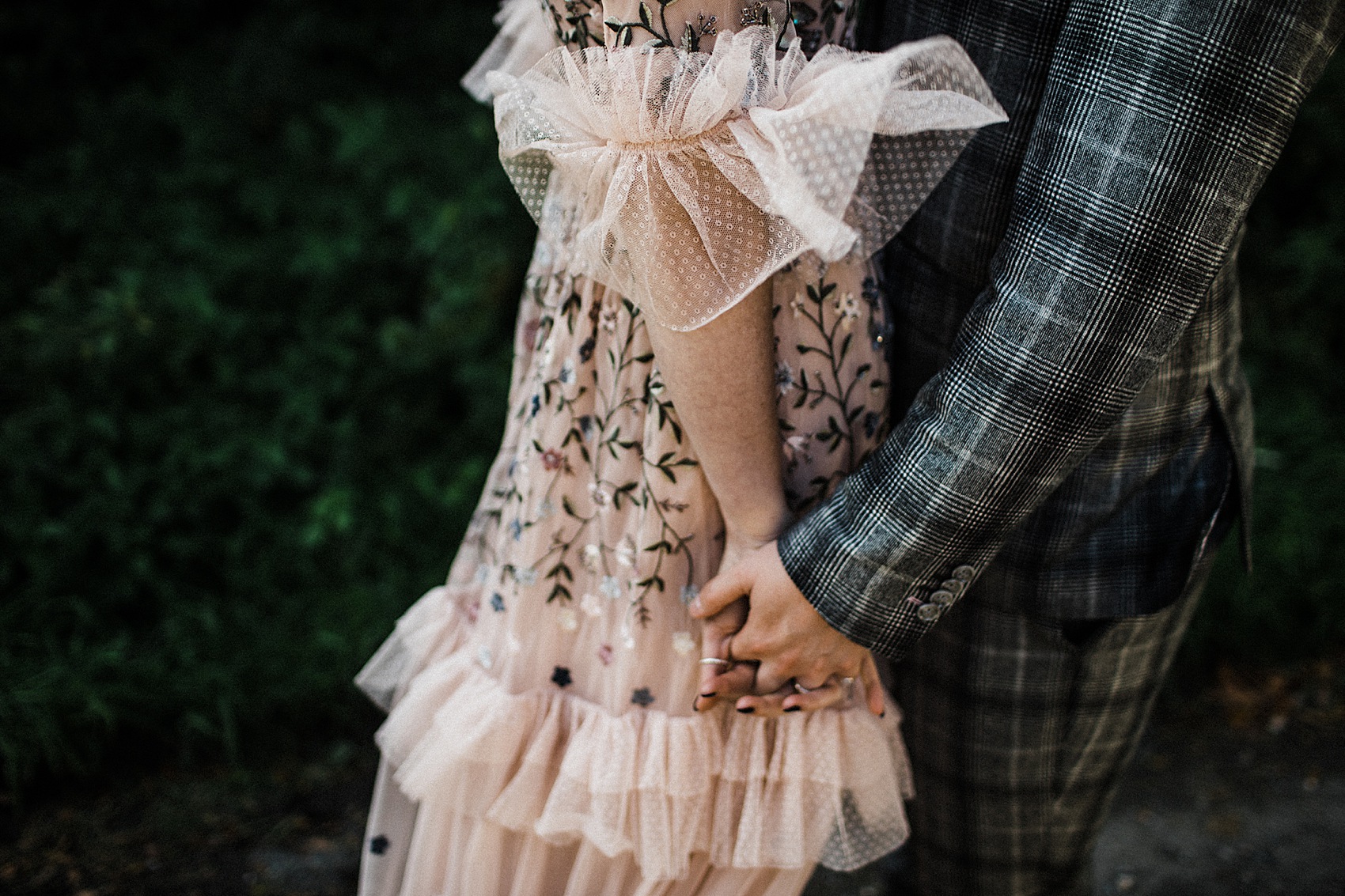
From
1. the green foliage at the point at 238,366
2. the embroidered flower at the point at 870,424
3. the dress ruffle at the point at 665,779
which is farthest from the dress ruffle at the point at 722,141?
the green foliage at the point at 238,366

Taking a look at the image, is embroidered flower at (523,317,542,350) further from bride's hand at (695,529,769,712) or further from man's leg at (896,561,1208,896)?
man's leg at (896,561,1208,896)

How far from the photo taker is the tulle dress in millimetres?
927

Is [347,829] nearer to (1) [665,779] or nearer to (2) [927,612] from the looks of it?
(1) [665,779]

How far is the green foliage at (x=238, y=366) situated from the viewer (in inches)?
98.6

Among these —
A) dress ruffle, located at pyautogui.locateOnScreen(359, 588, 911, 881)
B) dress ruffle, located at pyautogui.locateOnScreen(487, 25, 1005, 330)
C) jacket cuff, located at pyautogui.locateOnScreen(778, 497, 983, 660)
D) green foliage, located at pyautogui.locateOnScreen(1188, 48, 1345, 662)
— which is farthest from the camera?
green foliage, located at pyautogui.locateOnScreen(1188, 48, 1345, 662)

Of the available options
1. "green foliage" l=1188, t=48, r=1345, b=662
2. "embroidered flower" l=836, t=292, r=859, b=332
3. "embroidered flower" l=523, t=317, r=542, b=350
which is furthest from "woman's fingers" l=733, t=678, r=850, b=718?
"green foliage" l=1188, t=48, r=1345, b=662

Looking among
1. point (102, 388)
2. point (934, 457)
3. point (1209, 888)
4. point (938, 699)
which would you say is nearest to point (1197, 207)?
point (934, 457)

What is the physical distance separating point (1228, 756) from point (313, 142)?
3.52m

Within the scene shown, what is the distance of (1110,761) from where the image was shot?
1.28m

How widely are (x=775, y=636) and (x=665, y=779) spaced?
213 millimetres

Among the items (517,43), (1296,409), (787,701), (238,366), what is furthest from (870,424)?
(1296,409)

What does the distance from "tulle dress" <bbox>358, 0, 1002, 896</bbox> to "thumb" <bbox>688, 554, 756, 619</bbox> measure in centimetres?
6

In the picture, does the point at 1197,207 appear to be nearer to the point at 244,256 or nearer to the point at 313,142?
the point at 244,256

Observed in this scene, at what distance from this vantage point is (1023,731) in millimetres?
1207
